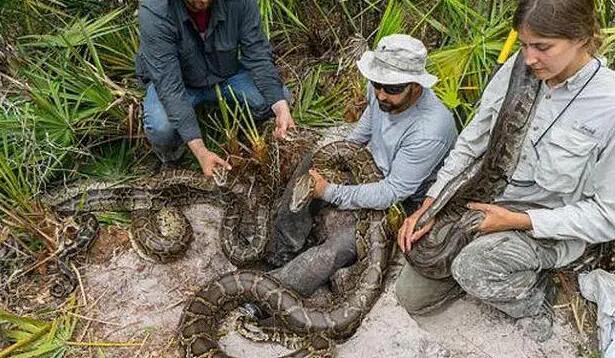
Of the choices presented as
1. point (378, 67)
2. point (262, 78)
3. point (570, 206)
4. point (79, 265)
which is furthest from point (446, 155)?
point (79, 265)

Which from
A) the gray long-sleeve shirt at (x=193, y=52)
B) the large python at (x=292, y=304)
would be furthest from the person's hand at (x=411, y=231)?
the gray long-sleeve shirt at (x=193, y=52)

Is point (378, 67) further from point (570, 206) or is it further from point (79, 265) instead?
point (79, 265)

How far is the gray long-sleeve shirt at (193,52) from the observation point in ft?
15.5

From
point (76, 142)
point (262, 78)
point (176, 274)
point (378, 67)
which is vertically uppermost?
point (378, 67)

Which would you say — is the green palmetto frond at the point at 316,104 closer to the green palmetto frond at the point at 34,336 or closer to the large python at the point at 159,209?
the large python at the point at 159,209

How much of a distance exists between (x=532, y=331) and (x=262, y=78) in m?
2.65

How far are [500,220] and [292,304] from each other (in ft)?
4.85

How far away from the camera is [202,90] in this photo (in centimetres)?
553

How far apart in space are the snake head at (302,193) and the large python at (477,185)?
2.68 feet

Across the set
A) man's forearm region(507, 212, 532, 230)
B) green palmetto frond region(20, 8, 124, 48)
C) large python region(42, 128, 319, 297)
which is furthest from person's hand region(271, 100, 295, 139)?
man's forearm region(507, 212, 532, 230)

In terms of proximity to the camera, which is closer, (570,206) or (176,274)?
(570,206)

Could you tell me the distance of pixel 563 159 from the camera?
3.60m

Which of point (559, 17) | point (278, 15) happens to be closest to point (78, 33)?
point (278, 15)

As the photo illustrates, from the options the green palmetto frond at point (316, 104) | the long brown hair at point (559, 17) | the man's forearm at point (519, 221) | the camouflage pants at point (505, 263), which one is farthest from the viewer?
the green palmetto frond at point (316, 104)
